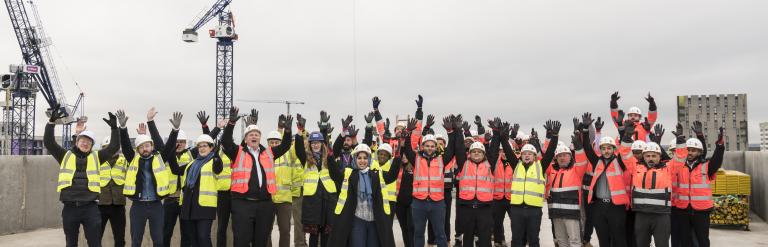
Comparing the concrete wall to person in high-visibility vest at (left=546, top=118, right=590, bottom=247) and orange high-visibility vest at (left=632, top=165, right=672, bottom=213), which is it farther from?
orange high-visibility vest at (left=632, top=165, right=672, bottom=213)

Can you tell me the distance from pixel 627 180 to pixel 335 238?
397cm

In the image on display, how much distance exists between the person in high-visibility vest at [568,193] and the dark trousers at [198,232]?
457 centimetres

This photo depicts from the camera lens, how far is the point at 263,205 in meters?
7.00

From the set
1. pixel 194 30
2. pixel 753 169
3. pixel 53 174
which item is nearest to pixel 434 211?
pixel 53 174

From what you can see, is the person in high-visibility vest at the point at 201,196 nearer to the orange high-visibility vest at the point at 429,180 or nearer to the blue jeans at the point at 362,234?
the blue jeans at the point at 362,234

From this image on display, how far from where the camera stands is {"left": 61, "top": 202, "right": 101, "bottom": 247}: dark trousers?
6.74 metres

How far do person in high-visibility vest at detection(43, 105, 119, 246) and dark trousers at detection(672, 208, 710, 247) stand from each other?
25.0 feet

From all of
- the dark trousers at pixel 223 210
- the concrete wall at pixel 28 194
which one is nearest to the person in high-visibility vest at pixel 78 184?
the dark trousers at pixel 223 210

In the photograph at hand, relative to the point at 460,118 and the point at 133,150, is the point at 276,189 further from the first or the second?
the point at 460,118

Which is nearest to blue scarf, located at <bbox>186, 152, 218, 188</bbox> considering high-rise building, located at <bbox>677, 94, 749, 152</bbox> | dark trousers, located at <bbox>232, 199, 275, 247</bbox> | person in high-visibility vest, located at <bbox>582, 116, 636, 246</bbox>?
dark trousers, located at <bbox>232, 199, 275, 247</bbox>

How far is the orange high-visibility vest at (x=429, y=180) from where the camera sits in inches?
302

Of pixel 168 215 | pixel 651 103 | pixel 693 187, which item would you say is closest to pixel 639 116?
pixel 651 103

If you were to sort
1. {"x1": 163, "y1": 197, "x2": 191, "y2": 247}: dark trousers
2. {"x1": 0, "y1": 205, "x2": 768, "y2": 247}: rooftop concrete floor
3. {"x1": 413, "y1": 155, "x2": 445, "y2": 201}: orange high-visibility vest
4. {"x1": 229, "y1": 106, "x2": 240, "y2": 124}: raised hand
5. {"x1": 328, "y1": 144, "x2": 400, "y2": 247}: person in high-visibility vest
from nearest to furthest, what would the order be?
{"x1": 328, "y1": 144, "x2": 400, "y2": 247}: person in high-visibility vest → {"x1": 229, "y1": 106, "x2": 240, "y2": 124}: raised hand → {"x1": 163, "y1": 197, "x2": 191, "y2": 247}: dark trousers → {"x1": 413, "y1": 155, "x2": 445, "y2": 201}: orange high-visibility vest → {"x1": 0, "y1": 205, "x2": 768, "y2": 247}: rooftop concrete floor

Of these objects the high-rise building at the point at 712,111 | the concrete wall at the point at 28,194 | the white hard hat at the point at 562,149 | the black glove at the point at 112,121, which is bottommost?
the concrete wall at the point at 28,194
